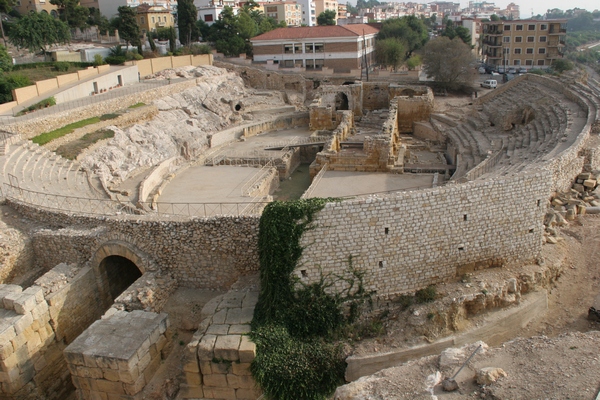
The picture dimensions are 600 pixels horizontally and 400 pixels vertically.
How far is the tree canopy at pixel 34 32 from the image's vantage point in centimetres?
3844

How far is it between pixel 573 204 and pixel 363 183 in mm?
8163

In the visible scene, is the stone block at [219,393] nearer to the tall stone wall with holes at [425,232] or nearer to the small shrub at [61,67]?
the tall stone wall with holes at [425,232]

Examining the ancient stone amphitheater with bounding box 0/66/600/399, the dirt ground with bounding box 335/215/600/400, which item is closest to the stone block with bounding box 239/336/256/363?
the ancient stone amphitheater with bounding box 0/66/600/399

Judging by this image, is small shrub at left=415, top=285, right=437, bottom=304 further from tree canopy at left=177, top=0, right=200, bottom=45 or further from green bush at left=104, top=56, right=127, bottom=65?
tree canopy at left=177, top=0, right=200, bottom=45

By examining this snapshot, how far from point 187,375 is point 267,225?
3.72 metres

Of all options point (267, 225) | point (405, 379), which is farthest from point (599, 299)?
point (267, 225)

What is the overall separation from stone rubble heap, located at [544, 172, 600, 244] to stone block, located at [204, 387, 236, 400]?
30.4 feet

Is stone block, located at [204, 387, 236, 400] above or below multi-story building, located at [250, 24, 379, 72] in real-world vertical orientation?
below

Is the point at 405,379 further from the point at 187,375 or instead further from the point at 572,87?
the point at 572,87

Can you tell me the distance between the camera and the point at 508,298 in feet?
39.2

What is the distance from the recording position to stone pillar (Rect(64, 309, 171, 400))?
35.4 ft

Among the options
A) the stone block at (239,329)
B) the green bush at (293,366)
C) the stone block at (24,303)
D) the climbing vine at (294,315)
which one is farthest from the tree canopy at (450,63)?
the stone block at (24,303)

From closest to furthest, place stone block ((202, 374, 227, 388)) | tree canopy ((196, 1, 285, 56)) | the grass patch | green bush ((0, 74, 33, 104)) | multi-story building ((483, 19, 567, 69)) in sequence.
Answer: stone block ((202, 374, 227, 388)) → the grass patch → green bush ((0, 74, 33, 104)) → tree canopy ((196, 1, 285, 56)) → multi-story building ((483, 19, 567, 69))

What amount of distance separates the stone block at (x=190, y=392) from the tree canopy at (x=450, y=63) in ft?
112
